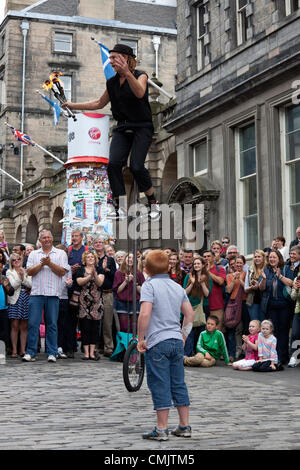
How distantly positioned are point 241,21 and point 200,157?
13.8ft

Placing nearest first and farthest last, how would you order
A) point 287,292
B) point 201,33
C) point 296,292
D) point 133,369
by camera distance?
point 133,369
point 296,292
point 287,292
point 201,33

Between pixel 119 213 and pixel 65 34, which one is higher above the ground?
pixel 65 34

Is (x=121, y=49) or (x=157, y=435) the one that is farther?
(x=121, y=49)

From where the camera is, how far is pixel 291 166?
17453 millimetres

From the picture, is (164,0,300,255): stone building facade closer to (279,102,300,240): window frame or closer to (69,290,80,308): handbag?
(279,102,300,240): window frame

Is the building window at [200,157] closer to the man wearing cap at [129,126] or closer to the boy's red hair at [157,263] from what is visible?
the man wearing cap at [129,126]

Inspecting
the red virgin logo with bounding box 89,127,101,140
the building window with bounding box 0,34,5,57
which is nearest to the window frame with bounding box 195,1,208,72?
the red virgin logo with bounding box 89,127,101,140

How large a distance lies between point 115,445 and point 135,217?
10.7 ft

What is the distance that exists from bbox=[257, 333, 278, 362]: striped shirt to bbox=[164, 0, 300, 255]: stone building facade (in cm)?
664

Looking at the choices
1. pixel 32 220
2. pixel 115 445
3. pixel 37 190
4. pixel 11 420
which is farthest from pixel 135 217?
pixel 32 220

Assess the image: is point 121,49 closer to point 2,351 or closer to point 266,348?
point 266,348

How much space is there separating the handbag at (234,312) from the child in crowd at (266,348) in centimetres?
128

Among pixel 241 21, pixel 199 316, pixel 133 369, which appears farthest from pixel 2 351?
pixel 241 21

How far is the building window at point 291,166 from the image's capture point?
17250mm
